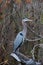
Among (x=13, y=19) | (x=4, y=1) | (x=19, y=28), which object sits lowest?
(x=19, y=28)

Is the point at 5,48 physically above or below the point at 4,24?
below

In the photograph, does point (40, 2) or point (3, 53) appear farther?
point (40, 2)

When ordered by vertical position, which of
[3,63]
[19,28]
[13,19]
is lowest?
[3,63]

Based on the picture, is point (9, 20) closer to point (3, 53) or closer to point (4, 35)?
point (4, 35)

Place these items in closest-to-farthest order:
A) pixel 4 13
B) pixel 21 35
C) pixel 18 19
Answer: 1. pixel 21 35
2. pixel 4 13
3. pixel 18 19

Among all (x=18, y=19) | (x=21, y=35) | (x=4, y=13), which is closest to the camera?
(x=21, y=35)

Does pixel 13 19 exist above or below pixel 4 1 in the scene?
below

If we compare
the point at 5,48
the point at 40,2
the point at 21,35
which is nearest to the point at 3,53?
the point at 5,48

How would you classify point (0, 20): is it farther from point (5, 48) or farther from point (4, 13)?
point (5, 48)

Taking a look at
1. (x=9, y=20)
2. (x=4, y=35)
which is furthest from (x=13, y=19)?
(x=4, y=35)
